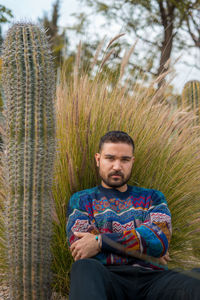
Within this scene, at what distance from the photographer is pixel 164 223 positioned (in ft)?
6.81

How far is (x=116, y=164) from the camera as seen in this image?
7.33ft

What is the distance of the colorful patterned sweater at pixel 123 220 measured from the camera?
1985 millimetres

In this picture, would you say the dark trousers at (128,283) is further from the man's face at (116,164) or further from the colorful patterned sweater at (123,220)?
the man's face at (116,164)

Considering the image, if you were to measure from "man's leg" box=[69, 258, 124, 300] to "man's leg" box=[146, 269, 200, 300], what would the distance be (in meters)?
0.18

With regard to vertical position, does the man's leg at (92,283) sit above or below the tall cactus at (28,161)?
below

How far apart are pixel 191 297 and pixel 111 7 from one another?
10.1 meters

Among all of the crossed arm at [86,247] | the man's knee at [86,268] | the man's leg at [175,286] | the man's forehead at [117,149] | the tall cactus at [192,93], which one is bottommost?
the man's leg at [175,286]

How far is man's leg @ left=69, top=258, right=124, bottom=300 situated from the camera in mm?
1677

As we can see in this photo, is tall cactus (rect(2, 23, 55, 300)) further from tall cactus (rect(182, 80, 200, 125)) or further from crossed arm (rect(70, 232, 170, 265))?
tall cactus (rect(182, 80, 200, 125))

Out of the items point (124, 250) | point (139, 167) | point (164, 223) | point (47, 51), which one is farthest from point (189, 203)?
point (47, 51)

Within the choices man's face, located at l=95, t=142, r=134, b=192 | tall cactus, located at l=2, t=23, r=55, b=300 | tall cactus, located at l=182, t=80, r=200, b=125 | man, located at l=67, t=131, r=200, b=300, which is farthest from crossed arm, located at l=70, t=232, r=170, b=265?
tall cactus, located at l=182, t=80, r=200, b=125

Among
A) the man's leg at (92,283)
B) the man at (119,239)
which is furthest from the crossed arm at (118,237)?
the man's leg at (92,283)

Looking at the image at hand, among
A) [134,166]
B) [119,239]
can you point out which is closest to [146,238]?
[119,239]

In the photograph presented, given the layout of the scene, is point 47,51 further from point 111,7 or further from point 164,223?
point 111,7
